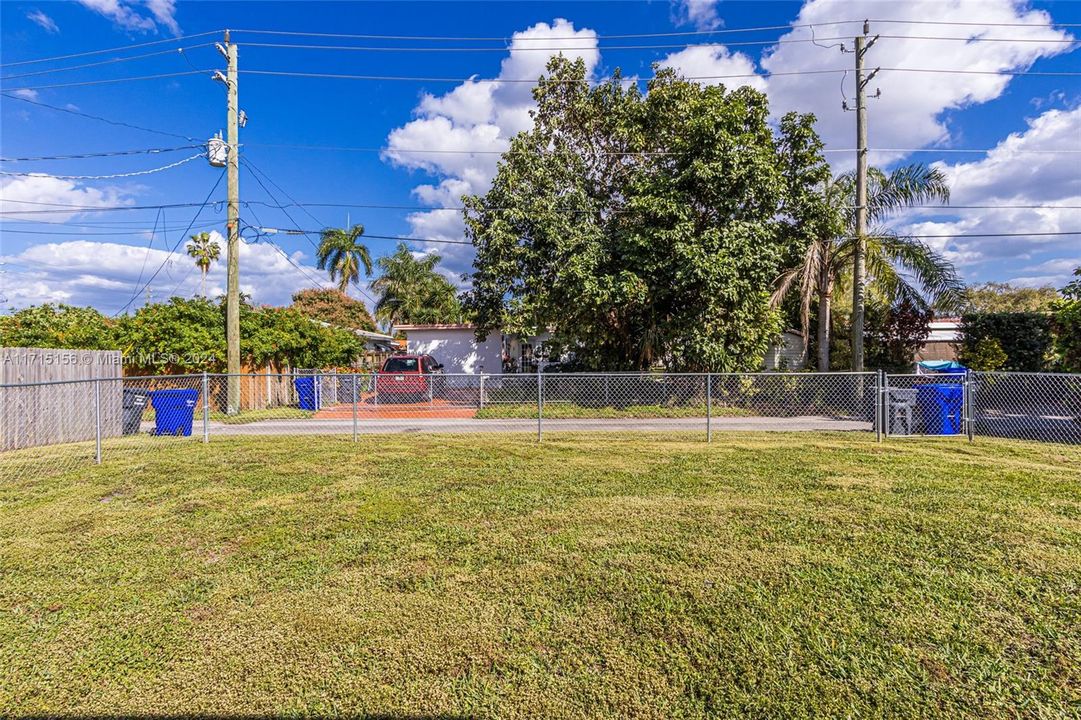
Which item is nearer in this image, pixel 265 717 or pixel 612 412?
pixel 265 717

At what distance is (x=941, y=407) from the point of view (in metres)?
9.87

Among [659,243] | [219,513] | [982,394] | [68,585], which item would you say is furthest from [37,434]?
[982,394]

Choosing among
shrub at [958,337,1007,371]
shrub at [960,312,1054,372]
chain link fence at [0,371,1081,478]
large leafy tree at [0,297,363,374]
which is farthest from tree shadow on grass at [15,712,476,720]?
shrub at [960,312,1054,372]

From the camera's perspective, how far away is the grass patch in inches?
474

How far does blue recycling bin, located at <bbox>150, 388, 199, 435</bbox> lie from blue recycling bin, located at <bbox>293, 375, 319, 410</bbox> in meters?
3.91

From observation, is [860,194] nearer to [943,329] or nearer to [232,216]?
[943,329]

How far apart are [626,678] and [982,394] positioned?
48.6 feet

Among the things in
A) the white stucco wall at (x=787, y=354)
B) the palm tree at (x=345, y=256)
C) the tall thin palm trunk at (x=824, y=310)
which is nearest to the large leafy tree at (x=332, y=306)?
the palm tree at (x=345, y=256)

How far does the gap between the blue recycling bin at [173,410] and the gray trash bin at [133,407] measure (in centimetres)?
22

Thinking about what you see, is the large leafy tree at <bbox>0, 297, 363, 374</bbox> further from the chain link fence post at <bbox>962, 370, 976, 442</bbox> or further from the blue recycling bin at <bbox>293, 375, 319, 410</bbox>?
the chain link fence post at <bbox>962, 370, 976, 442</bbox>

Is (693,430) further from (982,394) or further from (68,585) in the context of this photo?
(68,585)

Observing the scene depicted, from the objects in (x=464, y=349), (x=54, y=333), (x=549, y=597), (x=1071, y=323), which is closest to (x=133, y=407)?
(x=54, y=333)

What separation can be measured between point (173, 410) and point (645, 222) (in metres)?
12.2

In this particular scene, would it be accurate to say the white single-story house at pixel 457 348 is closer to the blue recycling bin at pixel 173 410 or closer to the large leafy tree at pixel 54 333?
the large leafy tree at pixel 54 333
